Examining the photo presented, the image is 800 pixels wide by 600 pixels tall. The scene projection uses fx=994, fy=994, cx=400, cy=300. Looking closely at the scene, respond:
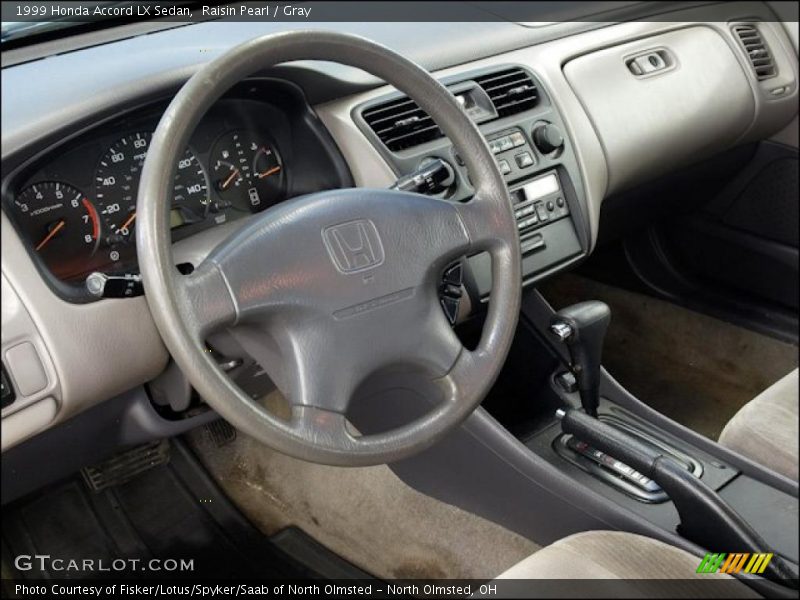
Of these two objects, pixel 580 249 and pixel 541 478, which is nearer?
pixel 541 478

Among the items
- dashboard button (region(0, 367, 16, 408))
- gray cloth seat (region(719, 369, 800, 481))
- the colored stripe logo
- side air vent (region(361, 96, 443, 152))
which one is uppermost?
side air vent (region(361, 96, 443, 152))

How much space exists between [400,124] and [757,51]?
1.06 metres

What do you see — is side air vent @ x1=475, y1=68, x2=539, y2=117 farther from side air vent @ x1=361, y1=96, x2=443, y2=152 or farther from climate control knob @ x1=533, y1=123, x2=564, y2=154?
side air vent @ x1=361, y1=96, x2=443, y2=152

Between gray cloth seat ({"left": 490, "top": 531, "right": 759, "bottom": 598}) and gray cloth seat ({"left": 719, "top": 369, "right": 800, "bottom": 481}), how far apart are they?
5.8 inches

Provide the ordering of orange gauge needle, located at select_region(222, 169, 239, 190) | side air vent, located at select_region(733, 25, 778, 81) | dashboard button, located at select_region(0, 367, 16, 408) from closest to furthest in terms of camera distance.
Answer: dashboard button, located at select_region(0, 367, 16, 408) < orange gauge needle, located at select_region(222, 169, 239, 190) < side air vent, located at select_region(733, 25, 778, 81)

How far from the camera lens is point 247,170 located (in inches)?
55.7

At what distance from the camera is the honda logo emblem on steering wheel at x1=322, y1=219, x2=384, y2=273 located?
3.67 feet

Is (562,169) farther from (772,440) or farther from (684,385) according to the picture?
(772,440)

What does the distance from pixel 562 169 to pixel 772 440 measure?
2.38 ft

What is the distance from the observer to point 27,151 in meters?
1.15

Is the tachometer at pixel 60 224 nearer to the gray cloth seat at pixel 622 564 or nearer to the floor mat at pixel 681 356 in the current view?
the gray cloth seat at pixel 622 564

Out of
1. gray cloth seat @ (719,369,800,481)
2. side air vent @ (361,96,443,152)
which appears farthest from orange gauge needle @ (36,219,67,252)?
gray cloth seat @ (719,369,800,481)

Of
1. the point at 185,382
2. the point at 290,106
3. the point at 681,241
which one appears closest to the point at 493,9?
the point at 290,106
